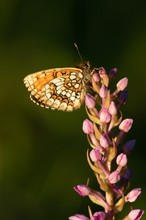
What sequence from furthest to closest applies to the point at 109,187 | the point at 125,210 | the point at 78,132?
the point at 78,132 < the point at 125,210 < the point at 109,187

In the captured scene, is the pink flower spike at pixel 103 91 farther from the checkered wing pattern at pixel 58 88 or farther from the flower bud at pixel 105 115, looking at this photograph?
the checkered wing pattern at pixel 58 88

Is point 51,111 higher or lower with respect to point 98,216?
higher

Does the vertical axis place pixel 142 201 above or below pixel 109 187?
below

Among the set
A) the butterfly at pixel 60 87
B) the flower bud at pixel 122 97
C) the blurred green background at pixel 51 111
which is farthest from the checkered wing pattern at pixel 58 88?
the blurred green background at pixel 51 111

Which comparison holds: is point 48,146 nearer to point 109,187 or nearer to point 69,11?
point 69,11

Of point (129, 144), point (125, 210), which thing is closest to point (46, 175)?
point (125, 210)

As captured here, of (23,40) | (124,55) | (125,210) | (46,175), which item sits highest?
(23,40)

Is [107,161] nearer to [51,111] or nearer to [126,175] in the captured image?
[126,175]

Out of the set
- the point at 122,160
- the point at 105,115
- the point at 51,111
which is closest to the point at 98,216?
the point at 122,160

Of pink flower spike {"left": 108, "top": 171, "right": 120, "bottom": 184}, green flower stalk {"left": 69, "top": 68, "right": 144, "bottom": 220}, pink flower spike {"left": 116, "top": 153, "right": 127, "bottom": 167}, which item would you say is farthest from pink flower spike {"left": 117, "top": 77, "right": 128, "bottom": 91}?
pink flower spike {"left": 108, "top": 171, "right": 120, "bottom": 184}
